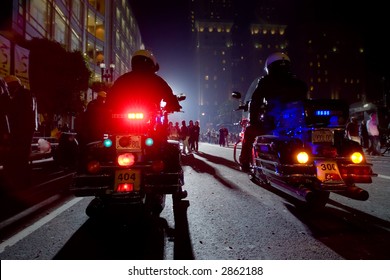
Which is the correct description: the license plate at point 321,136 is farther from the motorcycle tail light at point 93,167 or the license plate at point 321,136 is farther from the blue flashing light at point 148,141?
the motorcycle tail light at point 93,167

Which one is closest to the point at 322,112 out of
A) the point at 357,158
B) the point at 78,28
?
the point at 357,158

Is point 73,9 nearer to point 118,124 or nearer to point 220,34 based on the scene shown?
point 118,124

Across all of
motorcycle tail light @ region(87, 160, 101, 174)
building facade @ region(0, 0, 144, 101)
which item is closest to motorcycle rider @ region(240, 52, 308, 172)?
motorcycle tail light @ region(87, 160, 101, 174)

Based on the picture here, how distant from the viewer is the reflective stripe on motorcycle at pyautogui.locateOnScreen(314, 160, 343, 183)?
3.88 metres

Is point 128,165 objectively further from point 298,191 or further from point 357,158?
point 357,158

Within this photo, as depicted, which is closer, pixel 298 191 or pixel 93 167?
pixel 93 167

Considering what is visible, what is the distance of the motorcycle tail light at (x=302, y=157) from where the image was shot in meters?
4.00

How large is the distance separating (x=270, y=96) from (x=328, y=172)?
7.29 feet

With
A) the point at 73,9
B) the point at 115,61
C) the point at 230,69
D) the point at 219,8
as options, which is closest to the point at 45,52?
the point at 73,9

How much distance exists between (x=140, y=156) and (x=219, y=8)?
163 metres

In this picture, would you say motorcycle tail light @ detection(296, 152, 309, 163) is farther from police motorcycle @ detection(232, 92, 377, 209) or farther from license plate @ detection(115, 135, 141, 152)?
license plate @ detection(115, 135, 141, 152)

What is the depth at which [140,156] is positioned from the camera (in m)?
3.64

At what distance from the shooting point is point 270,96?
18.8 ft

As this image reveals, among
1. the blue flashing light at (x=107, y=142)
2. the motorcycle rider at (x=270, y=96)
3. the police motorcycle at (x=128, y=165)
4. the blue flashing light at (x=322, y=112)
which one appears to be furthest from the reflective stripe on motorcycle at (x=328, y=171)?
the blue flashing light at (x=107, y=142)
